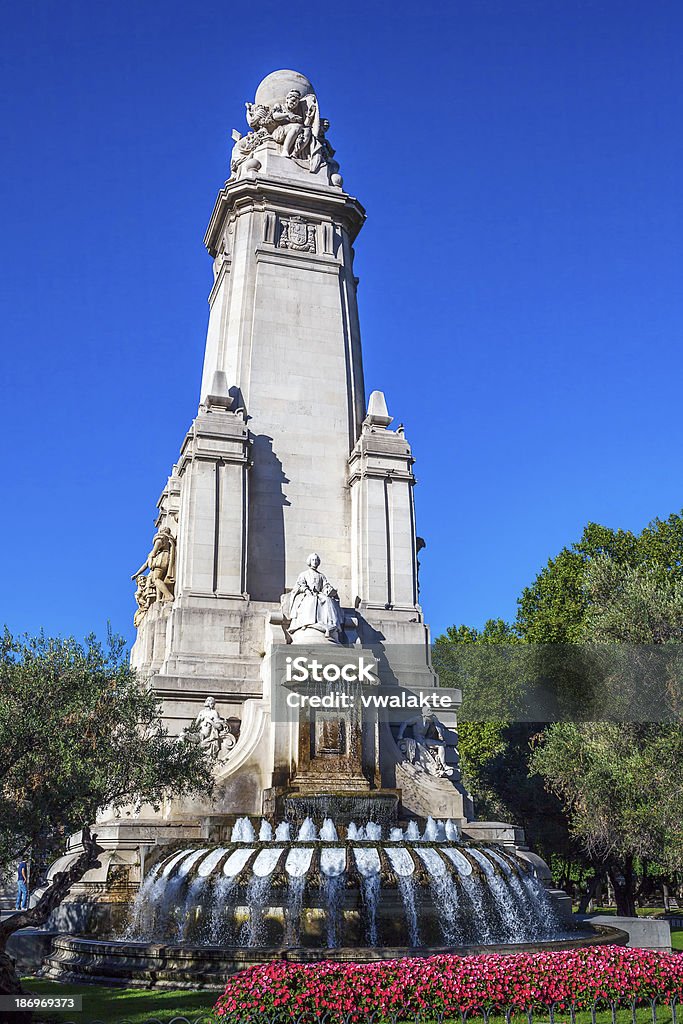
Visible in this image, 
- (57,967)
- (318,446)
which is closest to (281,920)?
(57,967)

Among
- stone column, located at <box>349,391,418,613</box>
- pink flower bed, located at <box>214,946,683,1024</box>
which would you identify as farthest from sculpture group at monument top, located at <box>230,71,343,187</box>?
pink flower bed, located at <box>214,946,683,1024</box>

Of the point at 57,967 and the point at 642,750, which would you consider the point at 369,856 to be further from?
the point at 642,750

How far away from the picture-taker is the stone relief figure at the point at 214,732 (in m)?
24.0

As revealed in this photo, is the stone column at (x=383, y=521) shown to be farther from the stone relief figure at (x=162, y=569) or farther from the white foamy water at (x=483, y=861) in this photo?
the white foamy water at (x=483, y=861)

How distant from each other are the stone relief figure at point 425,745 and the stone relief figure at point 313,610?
3145mm

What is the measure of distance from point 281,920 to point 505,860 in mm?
5017

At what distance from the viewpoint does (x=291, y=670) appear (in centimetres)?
2392

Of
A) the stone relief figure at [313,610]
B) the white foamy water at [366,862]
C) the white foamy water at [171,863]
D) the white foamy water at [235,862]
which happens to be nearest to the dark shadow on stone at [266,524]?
the stone relief figure at [313,610]

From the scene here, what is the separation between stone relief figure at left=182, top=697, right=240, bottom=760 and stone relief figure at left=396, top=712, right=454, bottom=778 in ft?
15.0

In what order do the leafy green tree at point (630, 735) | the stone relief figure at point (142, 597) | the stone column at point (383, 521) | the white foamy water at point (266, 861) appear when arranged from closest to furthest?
the white foamy water at point (266, 861)
the leafy green tree at point (630, 735)
the stone column at point (383, 521)
the stone relief figure at point (142, 597)

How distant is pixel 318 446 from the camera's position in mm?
30953

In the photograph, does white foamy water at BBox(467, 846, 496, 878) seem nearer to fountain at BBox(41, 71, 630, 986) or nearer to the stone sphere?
fountain at BBox(41, 71, 630, 986)

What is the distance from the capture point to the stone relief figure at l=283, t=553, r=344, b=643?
998 inches

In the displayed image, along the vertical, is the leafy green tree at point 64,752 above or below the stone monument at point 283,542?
below
